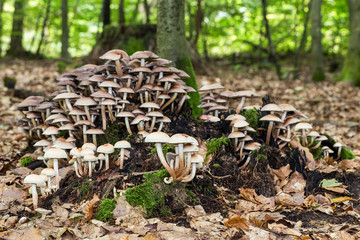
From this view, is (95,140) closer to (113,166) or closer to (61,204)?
(113,166)

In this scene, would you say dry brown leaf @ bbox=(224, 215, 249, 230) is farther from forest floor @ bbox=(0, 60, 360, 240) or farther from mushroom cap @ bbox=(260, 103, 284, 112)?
mushroom cap @ bbox=(260, 103, 284, 112)

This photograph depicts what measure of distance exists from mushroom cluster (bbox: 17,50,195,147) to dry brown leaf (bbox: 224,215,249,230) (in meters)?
Answer: 2.07

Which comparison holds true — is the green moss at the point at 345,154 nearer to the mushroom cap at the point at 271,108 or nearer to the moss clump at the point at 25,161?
the mushroom cap at the point at 271,108

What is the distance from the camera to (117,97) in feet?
16.4

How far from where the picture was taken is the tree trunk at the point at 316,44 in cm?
1333

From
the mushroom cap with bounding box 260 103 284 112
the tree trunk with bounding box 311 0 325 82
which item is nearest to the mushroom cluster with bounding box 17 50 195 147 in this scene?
the mushroom cap with bounding box 260 103 284 112

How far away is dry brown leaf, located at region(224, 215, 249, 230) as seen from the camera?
11.4 feet

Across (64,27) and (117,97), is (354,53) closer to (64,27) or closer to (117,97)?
(117,97)

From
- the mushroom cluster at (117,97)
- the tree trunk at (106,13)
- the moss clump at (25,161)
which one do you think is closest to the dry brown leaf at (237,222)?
the mushroom cluster at (117,97)

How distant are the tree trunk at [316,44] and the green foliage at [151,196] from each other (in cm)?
1272

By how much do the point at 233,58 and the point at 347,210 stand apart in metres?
15.7

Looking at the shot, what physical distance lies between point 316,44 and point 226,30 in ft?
25.9

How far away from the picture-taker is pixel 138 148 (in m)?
4.83

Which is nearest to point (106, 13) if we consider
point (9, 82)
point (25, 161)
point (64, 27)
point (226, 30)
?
point (64, 27)
